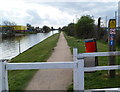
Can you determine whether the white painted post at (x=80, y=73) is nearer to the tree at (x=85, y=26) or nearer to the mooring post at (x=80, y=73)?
the mooring post at (x=80, y=73)

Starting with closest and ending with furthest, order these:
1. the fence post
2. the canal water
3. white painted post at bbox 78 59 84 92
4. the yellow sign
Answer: the fence post
white painted post at bbox 78 59 84 92
the yellow sign
the canal water

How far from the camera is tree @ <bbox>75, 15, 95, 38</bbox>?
2692 centimetres

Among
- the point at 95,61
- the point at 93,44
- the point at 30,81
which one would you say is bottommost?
the point at 30,81

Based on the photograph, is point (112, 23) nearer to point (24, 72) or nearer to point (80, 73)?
point (80, 73)

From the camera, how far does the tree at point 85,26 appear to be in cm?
2692

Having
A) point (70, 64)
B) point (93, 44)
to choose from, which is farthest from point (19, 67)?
point (93, 44)

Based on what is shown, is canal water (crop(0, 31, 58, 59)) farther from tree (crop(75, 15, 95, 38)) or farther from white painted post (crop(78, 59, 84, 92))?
tree (crop(75, 15, 95, 38))

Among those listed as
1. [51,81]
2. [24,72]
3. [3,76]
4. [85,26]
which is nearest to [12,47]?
[85,26]

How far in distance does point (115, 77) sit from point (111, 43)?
1.11 metres

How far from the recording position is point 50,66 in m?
3.04

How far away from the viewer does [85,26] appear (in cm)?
2764

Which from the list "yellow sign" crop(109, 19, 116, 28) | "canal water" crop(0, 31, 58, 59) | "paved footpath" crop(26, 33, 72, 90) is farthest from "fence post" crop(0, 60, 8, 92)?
"yellow sign" crop(109, 19, 116, 28)

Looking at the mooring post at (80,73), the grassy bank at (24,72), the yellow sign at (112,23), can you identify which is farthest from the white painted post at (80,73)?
the yellow sign at (112,23)

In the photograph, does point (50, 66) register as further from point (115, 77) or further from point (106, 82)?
point (115, 77)
